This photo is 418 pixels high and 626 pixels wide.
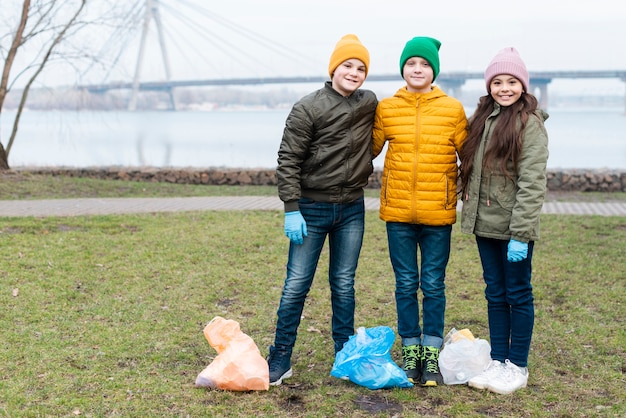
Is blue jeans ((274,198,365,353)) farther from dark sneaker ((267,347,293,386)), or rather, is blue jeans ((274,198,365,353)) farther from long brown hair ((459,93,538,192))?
long brown hair ((459,93,538,192))

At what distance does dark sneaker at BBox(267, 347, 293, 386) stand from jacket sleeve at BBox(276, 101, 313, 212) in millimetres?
712

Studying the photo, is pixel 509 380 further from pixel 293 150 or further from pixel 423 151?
pixel 293 150

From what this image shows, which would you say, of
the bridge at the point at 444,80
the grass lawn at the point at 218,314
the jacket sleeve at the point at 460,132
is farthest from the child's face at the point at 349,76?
the bridge at the point at 444,80

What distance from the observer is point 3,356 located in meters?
3.49

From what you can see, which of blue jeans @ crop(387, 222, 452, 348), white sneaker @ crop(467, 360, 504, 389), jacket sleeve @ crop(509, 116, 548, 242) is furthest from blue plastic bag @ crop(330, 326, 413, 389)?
jacket sleeve @ crop(509, 116, 548, 242)

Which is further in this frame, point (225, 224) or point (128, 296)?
point (225, 224)

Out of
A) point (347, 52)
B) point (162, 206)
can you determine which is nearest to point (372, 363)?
point (347, 52)

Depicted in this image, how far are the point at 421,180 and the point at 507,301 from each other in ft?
2.25

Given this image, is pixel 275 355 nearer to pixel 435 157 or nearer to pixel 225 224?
pixel 435 157

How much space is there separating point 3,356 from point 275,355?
1402mm

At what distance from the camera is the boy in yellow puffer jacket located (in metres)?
3.05

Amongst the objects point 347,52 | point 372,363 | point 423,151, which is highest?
point 347,52

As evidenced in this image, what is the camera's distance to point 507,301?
125 inches

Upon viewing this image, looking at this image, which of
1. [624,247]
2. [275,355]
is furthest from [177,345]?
[624,247]
